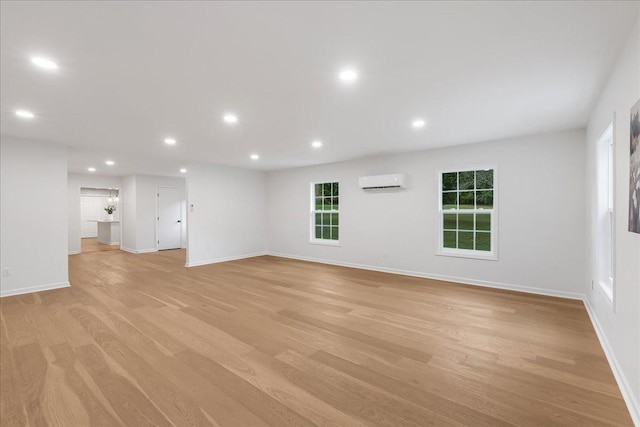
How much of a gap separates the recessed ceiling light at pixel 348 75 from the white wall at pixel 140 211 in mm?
8545

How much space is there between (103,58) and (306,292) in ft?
12.1

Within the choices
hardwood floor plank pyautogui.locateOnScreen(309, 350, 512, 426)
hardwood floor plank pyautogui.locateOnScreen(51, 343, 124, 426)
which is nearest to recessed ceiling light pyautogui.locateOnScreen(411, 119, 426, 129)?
hardwood floor plank pyautogui.locateOnScreen(309, 350, 512, 426)

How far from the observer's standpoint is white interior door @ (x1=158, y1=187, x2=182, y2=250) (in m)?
9.55

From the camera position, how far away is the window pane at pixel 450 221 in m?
5.46

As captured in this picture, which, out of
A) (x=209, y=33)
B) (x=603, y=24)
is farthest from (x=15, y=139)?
(x=603, y=24)

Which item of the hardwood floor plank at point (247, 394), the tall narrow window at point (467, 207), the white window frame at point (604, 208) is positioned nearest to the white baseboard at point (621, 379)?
the white window frame at point (604, 208)

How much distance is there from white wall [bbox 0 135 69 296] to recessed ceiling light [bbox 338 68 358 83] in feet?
16.4

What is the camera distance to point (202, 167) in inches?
284

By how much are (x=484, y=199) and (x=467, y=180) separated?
449 millimetres

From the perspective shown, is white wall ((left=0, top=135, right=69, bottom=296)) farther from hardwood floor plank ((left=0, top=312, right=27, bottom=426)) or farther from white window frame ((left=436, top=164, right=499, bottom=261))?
white window frame ((left=436, top=164, right=499, bottom=261))

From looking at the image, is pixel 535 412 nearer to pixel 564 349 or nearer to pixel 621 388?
pixel 621 388

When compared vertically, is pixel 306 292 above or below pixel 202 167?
below

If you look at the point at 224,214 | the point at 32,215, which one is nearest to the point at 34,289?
the point at 32,215

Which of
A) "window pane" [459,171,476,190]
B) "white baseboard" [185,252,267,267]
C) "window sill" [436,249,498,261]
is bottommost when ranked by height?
"white baseboard" [185,252,267,267]
